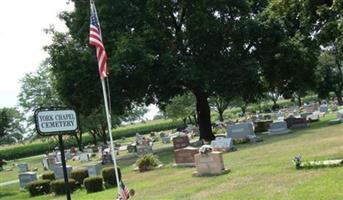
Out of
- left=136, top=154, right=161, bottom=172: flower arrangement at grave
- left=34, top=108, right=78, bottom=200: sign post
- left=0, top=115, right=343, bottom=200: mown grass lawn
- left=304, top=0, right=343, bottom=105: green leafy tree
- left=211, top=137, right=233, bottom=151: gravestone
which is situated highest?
left=304, top=0, right=343, bottom=105: green leafy tree

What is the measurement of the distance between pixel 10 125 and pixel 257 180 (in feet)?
93.1

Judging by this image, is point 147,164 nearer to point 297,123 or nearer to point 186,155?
point 186,155

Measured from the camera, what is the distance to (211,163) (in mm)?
18062

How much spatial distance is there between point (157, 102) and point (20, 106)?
3105 centimetres

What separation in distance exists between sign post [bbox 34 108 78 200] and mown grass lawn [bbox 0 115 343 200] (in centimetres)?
486

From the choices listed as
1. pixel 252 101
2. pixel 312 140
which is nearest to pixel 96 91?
pixel 252 101

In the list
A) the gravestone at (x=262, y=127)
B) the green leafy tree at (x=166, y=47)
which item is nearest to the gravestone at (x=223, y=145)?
the green leafy tree at (x=166, y=47)

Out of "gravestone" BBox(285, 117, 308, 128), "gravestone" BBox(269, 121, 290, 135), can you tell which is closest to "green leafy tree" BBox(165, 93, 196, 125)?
"gravestone" BBox(285, 117, 308, 128)

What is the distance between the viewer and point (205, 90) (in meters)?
33.4

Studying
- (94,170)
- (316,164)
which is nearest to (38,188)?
(94,170)

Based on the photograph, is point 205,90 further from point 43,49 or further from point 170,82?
point 43,49

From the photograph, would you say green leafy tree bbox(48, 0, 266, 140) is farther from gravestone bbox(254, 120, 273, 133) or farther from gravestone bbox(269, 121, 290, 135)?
gravestone bbox(254, 120, 273, 133)

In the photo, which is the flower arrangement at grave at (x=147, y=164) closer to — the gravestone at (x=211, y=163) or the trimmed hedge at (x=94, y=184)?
the trimmed hedge at (x=94, y=184)

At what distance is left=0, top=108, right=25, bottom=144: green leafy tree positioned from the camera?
1346 inches
